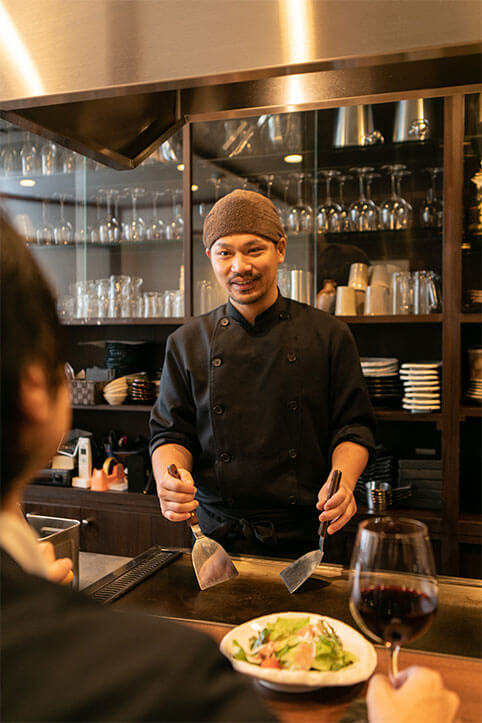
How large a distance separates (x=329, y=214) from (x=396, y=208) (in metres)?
0.30

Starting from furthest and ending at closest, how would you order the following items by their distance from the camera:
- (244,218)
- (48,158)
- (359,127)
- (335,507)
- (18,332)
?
(48,158) → (359,127) → (244,218) → (335,507) → (18,332)

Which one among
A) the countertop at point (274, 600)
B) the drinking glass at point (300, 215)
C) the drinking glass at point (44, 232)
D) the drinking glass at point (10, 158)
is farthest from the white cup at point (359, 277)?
the drinking glass at point (10, 158)

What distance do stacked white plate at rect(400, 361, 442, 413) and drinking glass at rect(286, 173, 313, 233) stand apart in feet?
2.62

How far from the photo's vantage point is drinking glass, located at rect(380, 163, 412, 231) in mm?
2998

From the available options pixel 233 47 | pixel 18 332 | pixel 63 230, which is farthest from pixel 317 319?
pixel 63 230

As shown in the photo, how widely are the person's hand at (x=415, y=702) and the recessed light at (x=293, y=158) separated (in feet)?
8.84

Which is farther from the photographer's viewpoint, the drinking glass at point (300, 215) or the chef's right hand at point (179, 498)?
the drinking glass at point (300, 215)

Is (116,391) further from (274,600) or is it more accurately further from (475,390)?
(274,600)

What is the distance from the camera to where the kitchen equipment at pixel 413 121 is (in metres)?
2.86

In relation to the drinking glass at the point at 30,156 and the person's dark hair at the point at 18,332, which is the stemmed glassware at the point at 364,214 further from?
the person's dark hair at the point at 18,332

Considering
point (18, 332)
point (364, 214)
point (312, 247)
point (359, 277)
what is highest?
point (364, 214)

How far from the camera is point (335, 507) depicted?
1508 mm

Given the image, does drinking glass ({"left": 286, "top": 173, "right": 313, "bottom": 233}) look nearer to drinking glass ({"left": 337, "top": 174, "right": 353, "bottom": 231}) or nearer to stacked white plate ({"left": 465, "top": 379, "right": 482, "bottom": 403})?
drinking glass ({"left": 337, "top": 174, "right": 353, "bottom": 231})

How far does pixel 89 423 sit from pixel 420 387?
1.84m
